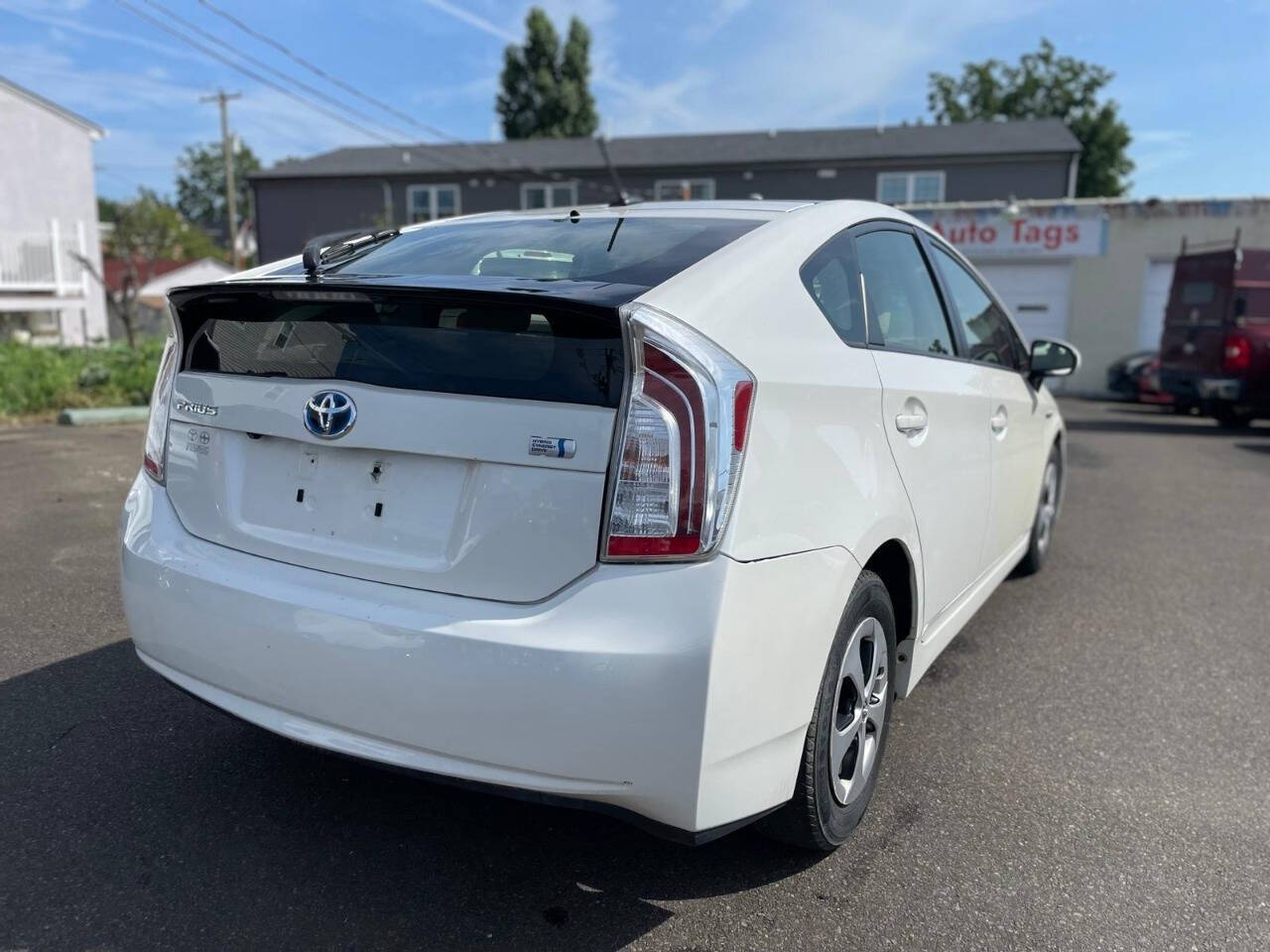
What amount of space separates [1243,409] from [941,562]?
13.7 m

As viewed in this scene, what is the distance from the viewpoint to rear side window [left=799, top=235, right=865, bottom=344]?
2588 mm

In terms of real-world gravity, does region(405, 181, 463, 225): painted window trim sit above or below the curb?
above

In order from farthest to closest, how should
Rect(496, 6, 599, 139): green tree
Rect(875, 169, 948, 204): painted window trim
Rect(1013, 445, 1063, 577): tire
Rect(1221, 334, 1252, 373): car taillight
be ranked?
Rect(496, 6, 599, 139): green tree → Rect(875, 169, 948, 204): painted window trim → Rect(1221, 334, 1252, 373): car taillight → Rect(1013, 445, 1063, 577): tire

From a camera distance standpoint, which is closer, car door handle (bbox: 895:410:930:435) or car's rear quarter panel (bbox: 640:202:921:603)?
car's rear quarter panel (bbox: 640:202:921:603)

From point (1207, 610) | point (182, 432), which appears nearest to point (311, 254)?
point (182, 432)

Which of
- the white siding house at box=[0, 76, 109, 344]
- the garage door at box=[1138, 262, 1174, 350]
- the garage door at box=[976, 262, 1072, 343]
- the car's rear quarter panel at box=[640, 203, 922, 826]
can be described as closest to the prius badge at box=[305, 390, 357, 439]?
the car's rear quarter panel at box=[640, 203, 922, 826]

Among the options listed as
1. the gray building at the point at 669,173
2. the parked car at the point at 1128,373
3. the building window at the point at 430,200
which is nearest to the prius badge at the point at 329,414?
the parked car at the point at 1128,373

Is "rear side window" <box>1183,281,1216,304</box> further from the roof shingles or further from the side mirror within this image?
the roof shingles

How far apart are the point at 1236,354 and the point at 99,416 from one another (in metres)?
13.8

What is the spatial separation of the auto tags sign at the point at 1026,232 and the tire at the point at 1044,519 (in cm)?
1792

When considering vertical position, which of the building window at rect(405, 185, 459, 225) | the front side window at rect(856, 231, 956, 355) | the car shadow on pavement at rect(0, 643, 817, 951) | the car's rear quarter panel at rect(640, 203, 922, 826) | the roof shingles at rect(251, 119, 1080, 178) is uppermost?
the roof shingles at rect(251, 119, 1080, 178)

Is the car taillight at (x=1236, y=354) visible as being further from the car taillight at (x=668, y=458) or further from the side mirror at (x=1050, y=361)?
the car taillight at (x=668, y=458)

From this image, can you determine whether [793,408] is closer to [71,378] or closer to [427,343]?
[427,343]

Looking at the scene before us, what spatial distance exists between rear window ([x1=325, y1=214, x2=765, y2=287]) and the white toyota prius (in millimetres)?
19
